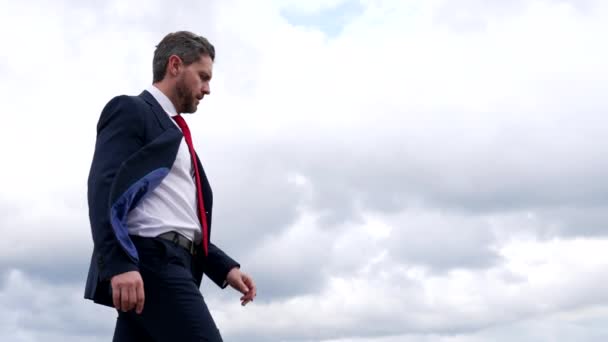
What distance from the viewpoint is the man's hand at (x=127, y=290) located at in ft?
16.5

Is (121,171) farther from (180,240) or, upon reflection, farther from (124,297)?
(124,297)

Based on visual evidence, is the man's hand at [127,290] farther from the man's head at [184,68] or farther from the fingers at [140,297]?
the man's head at [184,68]

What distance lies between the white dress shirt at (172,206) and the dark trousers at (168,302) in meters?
0.10

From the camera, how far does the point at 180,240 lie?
5645 mm

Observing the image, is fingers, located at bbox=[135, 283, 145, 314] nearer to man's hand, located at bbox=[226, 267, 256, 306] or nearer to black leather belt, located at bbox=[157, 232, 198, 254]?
black leather belt, located at bbox=[157, 232, 198, 254]

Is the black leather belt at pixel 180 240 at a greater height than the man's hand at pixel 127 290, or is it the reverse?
the black leather belt at pixel 180 240

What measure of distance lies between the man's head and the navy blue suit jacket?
0.54 feet

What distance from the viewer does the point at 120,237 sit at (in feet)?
17.0

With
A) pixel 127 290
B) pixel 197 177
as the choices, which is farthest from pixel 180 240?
pixel 127 290

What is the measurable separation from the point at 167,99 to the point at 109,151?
0.74m

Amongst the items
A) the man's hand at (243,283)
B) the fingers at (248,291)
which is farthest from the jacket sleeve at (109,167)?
the fingers at (248,291)

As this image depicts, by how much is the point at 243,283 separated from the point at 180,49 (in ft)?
5.81

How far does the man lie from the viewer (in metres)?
5.22

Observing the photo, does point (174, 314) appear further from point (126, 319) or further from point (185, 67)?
point (185, 67)
